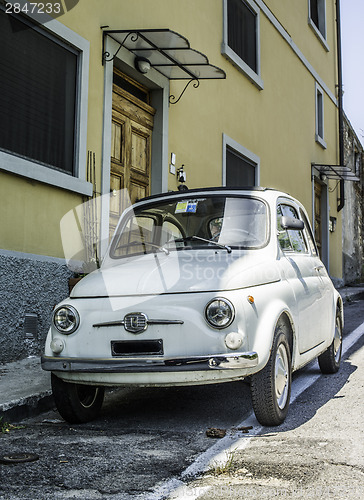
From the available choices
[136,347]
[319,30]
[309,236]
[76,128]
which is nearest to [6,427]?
[136,347]

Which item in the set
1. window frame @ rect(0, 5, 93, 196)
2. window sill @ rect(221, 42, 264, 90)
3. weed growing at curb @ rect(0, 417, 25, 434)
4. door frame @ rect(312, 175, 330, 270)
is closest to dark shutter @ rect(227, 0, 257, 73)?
window sill @ rect(221, 42, 264, 90)

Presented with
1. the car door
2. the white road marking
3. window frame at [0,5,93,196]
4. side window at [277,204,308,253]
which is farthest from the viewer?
window frame at [0,5,93,196]

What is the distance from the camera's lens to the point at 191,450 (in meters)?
3.70

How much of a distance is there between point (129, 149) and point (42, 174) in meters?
2.42

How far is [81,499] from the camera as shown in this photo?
2908 millimetres

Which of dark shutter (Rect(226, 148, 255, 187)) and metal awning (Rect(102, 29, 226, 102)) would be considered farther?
dark shutter (Rect(226, 148, 255, 187))

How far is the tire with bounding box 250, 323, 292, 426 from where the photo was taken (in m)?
4.08

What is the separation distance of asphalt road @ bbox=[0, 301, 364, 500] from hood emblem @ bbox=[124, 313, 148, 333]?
0.71 m

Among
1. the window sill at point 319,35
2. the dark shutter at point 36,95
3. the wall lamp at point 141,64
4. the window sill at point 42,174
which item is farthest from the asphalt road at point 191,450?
the window sill at point 319,35

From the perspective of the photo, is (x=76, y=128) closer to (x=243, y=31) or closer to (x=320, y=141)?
(x=243, y=31)

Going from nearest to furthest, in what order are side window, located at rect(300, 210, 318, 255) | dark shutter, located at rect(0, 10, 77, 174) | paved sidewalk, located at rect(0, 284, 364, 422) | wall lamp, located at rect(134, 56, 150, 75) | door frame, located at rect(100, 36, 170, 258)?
paved sidewalk, located at rect(0, 284, 364, 422)
side window, located at rect(300, 210, 318, 255)
dark shutter, located at rect(0, 10, 77, 174)
door frame, located at rect(100, 36, 170, 258)
wall lamp, located at rect(134, 56, 150, 75)

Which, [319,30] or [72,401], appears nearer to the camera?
[72,401]

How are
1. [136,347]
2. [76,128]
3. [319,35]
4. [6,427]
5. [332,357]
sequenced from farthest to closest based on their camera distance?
[319,35] < [76,128] < [332,357] < [6,427] < [136,347]

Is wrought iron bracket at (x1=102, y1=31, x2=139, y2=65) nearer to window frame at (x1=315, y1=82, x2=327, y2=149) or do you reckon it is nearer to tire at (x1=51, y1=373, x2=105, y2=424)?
tire at (x1=51, y1=373, x2=105, y2=424)
